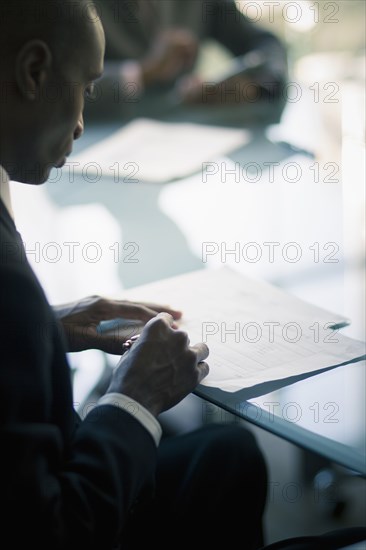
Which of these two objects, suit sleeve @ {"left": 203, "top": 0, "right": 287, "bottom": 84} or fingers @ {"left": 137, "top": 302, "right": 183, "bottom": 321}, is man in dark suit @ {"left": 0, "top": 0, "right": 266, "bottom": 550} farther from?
suit sleeve @ {"left": 203, "top": 0, "right": 287, "bottom": 84}

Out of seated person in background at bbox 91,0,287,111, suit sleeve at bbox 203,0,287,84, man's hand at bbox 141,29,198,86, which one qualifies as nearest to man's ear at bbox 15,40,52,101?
seated person in background at bbox 91,0,287,111

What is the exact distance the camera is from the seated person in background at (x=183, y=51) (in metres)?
2.06

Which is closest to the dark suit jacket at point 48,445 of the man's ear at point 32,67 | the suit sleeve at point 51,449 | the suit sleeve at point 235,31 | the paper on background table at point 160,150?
the suit sleeve at point 51,449

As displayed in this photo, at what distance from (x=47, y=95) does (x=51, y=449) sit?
0.36 metres

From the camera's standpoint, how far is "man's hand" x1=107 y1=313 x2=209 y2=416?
760mm

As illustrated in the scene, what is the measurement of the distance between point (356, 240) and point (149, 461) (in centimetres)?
76

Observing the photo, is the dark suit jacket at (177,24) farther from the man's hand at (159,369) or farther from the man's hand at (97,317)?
the man's hand at (159,369)

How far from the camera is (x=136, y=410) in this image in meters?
0.73

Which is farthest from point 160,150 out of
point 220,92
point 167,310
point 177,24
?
point 177,24

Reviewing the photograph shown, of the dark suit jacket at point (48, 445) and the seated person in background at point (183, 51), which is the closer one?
the dark suit jacket at point (48, 445)

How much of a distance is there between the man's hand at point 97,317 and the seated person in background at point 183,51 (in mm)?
1166

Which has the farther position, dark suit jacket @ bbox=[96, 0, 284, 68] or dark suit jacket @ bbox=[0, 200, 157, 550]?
dark suit jacket @ bbox=[96, 0, 284, 68]

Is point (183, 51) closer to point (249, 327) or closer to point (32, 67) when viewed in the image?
point (249, 327)

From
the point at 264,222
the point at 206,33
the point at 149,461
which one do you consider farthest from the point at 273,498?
the point at 206,33
